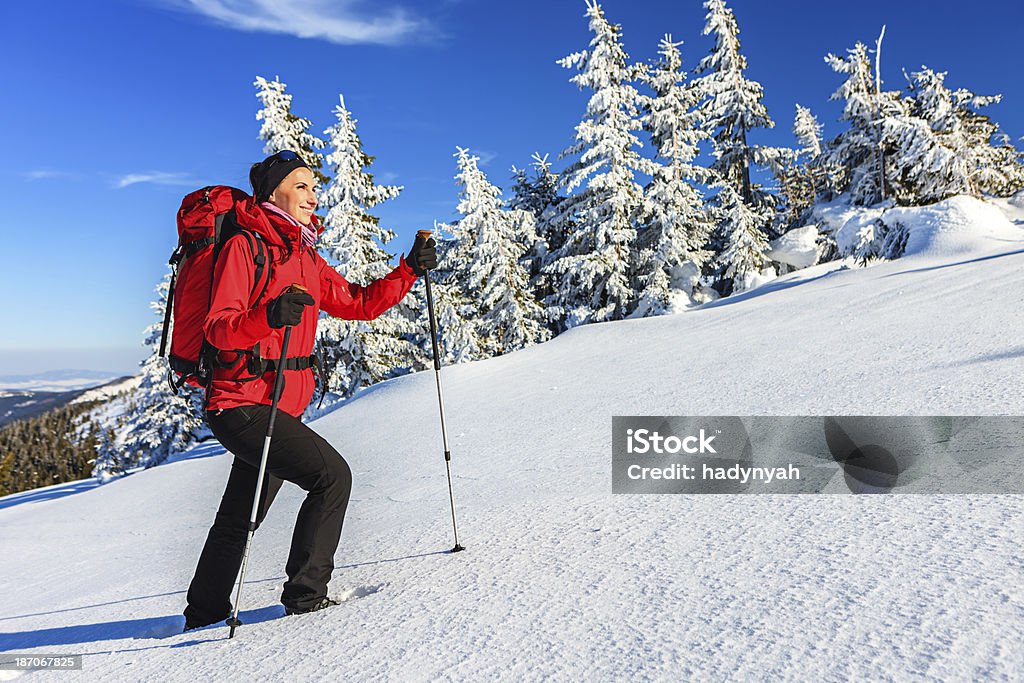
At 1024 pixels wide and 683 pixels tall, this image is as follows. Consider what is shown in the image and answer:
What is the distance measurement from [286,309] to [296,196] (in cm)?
65

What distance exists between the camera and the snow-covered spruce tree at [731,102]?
27.0m

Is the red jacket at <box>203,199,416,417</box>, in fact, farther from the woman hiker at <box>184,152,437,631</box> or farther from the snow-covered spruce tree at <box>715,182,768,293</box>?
the snow-covered spruce tree at <box>715,182,768,293</box>

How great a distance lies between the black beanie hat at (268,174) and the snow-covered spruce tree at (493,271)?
19606mm

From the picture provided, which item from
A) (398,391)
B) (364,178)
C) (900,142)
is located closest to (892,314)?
(398,391)

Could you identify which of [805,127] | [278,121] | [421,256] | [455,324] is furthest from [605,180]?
[805,127]

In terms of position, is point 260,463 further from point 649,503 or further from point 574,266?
point 574,266

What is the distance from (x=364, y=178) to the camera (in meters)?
21.0

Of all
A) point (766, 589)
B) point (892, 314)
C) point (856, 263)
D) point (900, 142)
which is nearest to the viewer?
point (766, 589)

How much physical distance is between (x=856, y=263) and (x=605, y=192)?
376 inches

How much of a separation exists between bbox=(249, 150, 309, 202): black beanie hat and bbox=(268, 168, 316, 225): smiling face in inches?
0.7

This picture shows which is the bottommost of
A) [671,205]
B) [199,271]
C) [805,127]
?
[199,271]

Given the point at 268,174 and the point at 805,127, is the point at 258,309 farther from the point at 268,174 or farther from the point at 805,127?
the point at 805,127

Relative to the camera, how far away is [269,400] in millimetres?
2439

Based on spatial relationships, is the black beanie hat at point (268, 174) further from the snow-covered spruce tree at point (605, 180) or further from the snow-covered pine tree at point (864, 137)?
the snow-covered pine tree at point (864, 137)
